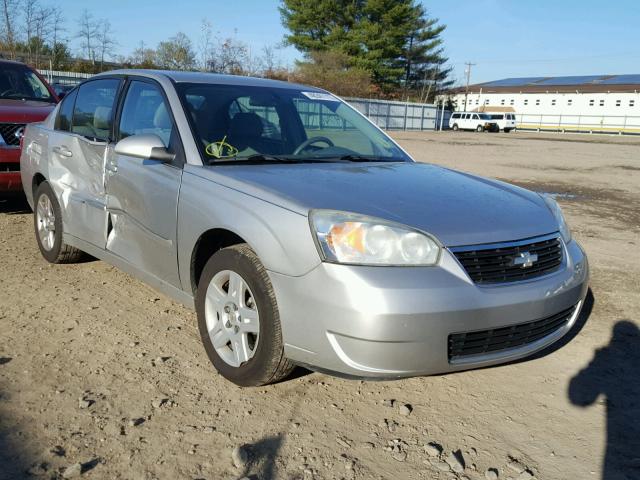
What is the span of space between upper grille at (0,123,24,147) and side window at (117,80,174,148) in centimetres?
309

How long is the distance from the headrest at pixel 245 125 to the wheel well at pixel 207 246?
0.72 m

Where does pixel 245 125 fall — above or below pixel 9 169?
above

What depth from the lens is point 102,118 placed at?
4270 mm

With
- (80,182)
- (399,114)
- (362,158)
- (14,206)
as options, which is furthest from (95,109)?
(399,114)

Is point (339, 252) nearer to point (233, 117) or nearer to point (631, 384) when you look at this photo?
point (233, 117)

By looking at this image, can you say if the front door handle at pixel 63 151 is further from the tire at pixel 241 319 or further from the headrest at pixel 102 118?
the tire at pixel 241 319

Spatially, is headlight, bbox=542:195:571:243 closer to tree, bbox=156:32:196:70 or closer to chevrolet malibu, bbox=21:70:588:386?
chevrolet malibu, bbox=21:70:588:386

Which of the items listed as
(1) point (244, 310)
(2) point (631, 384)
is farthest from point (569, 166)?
(1) point (244, 310)

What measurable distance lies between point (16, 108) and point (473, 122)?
51612 mm

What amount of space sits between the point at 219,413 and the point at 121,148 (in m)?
1.60

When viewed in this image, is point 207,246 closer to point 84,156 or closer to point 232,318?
point 232,318

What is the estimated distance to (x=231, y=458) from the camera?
96.3 inches

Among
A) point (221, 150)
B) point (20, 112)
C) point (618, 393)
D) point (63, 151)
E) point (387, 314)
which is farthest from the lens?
point (20, 112)

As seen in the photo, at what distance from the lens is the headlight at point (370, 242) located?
2.53 m
